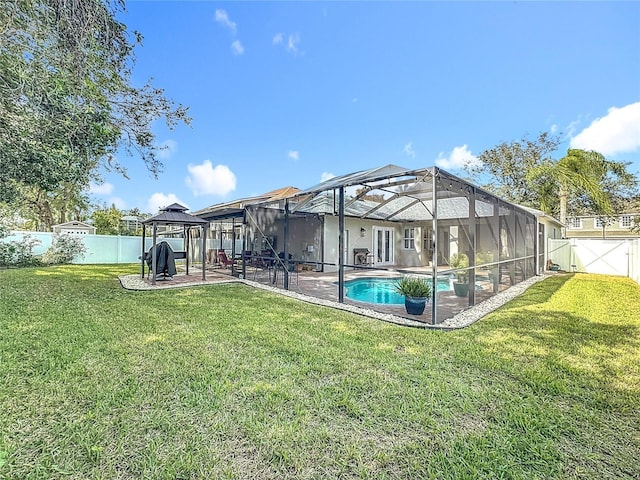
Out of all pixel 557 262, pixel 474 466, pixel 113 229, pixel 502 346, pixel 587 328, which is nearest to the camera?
pixel 474 466

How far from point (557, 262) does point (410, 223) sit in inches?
279

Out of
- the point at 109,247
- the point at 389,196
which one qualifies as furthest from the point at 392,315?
the point at 109,247

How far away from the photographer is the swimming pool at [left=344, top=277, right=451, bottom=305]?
30.1ft

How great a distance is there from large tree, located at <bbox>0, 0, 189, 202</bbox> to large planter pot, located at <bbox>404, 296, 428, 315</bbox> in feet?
20.8

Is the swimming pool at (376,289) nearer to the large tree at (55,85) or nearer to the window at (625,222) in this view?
the large tree at (55,85)

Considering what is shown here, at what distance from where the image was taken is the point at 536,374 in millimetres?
3475

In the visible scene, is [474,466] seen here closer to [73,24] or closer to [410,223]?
[73,24]

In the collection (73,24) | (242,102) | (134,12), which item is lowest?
(73,24)

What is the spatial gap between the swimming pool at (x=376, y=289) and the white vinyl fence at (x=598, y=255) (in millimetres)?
7026

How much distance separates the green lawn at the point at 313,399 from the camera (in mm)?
2133

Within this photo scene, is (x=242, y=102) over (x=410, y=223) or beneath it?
over

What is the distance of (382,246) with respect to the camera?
16.6 m

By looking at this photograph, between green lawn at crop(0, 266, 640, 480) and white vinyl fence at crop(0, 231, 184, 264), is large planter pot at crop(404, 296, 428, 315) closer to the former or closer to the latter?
green lawn at crop(0, 266, 640, 480)

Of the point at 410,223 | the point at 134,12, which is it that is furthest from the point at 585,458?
the point at 410,223
